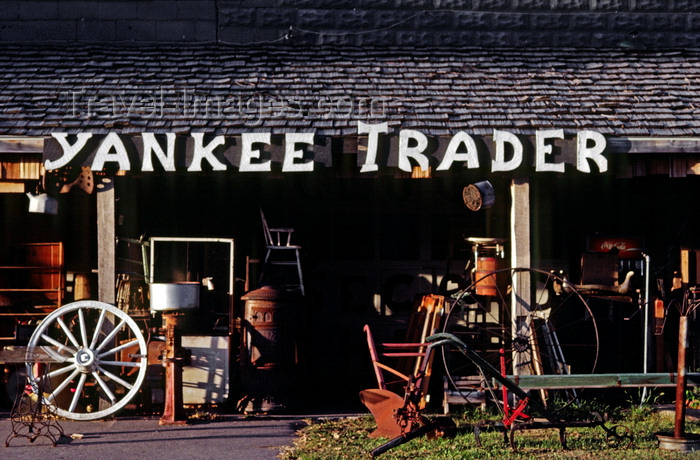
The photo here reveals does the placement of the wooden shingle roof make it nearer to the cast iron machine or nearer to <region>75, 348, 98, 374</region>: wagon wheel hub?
the cast iron machine

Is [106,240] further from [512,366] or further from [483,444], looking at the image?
[512,366]

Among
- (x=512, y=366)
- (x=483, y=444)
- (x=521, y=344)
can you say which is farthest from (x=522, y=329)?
(x=483, y=444)

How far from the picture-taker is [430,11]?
1257cm

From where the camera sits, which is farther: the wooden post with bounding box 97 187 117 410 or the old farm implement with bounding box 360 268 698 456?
the wooden post with bounding box 97 187 117 410

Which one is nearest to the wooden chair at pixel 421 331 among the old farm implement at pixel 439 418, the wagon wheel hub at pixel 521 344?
the wagon wheel hub at pixel 521 344

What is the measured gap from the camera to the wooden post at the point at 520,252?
372 inches

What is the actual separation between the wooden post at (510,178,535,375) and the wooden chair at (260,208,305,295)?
2579mm

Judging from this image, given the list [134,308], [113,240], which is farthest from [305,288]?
[113,240]

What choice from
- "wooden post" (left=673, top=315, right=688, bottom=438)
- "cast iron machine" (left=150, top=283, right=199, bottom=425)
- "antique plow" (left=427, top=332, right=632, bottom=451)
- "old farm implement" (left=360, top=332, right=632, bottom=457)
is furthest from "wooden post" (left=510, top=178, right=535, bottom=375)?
"cast iron machine" (left=150, top=283, right=199, bottom=425)

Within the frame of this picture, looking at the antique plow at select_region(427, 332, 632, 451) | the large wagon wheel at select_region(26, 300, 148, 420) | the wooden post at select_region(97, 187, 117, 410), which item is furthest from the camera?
the wooden post at select_region(97, 187, 117, 410)

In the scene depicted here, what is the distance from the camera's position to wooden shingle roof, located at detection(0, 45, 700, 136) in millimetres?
9641

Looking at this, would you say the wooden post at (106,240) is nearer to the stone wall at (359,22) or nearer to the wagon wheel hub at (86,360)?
the wagon wheel hub at (86,360)

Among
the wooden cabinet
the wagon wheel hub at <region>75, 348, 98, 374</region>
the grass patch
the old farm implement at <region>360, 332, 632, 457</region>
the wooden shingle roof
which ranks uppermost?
the wooden shingle roof

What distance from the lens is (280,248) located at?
34.7 ft
